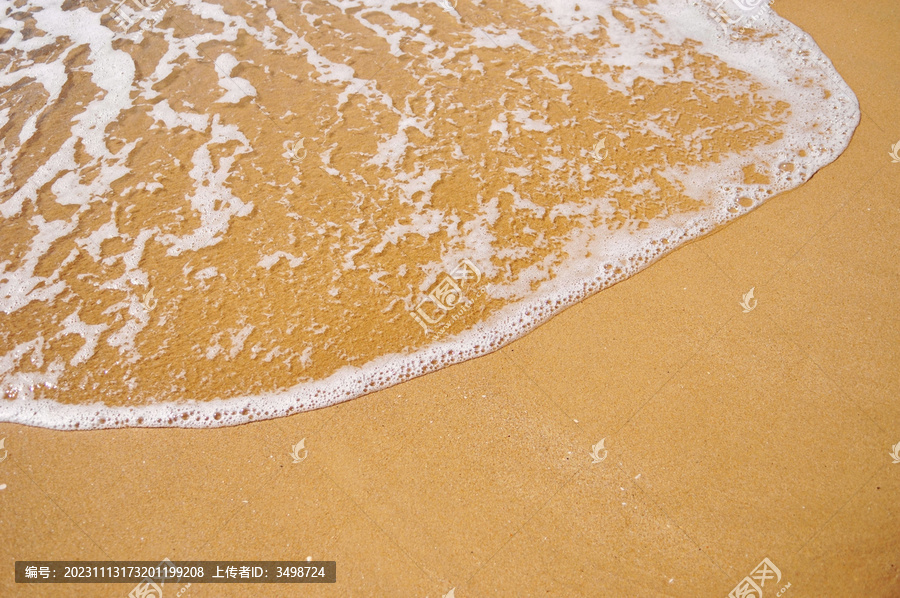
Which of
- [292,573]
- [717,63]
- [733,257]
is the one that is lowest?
[292,573]

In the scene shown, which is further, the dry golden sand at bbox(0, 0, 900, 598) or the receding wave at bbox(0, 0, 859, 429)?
the receding wave at bbox(0, 0, 859, 429)

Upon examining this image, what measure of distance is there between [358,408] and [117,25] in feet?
16.6

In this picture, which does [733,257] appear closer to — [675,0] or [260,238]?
[260,238]

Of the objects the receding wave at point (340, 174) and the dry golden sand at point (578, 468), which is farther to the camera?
the receding wave at point (340, 174)

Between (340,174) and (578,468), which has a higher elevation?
(340,174)

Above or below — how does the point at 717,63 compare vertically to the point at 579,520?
above

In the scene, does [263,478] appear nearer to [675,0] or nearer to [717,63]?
[717,63]

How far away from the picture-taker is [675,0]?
18.4 feet

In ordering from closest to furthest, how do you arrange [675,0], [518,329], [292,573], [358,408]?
[292,573] → [358,408] → [518,329] → [675,0]

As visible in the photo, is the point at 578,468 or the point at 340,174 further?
the point at 340,174

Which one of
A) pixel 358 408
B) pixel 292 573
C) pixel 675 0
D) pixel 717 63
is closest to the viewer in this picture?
pixel 292 573

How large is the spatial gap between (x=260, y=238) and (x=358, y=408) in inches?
59.9

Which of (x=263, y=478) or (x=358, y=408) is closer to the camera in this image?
(x=263, y=478)

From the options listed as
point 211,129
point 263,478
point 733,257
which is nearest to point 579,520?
point 263,478
